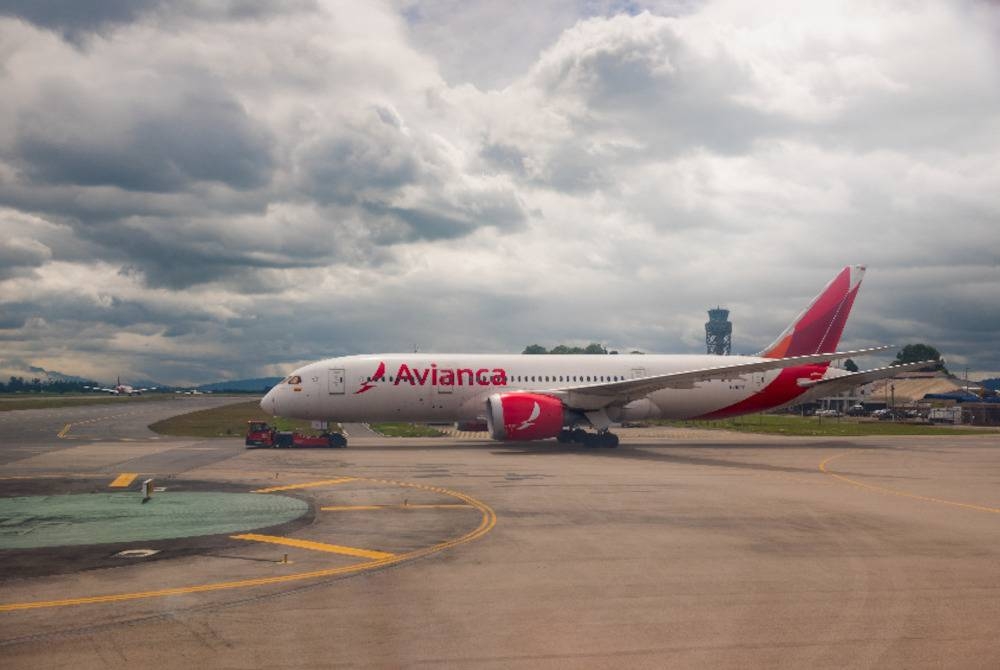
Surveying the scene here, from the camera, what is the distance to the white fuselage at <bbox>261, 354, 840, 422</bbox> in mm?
39219

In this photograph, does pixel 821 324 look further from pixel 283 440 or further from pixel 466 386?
pixel 283 440

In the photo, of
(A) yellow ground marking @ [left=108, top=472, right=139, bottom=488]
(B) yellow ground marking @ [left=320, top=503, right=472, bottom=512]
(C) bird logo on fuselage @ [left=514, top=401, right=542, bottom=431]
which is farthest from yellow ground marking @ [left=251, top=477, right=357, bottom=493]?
(C) bird logo on fuselage @ [left=514, top=401, right=542, bottom=431]

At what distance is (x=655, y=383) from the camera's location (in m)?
37.4

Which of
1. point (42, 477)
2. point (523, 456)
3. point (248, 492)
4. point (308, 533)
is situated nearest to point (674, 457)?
point (523, 456)

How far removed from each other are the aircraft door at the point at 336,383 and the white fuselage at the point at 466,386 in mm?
52

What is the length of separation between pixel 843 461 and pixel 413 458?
63.0 ft

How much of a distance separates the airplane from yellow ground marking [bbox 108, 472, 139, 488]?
12.6 meters

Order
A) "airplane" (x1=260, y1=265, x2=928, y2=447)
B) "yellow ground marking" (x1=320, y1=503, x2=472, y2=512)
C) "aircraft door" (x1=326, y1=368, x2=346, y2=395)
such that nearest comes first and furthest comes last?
"yellow ground marking" (x1=320, y1=503, x2=472, y2=512), "airplane" (x1=260, y1=265, x2=928, y2=447), "aircraft door" (x1=326, y1=368, x2=346, y2=395)

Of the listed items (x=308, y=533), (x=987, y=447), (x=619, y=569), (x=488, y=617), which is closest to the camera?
(x=488, y=617)

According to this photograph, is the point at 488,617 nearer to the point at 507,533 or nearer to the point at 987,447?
the point at 507,533

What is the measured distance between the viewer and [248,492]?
22.5 m

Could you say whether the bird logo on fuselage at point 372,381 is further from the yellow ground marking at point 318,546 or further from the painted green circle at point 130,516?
the yellow ground marking at point 318,546

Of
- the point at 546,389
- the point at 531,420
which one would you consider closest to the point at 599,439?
the point at 546,389

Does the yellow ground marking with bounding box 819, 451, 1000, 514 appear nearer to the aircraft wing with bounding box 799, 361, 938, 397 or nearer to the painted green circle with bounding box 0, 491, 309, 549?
the aircraft wing with bounding box 799, 361, 938, 397
